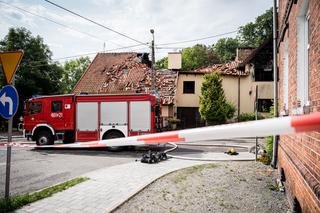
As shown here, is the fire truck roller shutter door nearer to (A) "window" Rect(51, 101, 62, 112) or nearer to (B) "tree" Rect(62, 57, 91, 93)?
(A) "window" Rect(51, 101, 62, 112)

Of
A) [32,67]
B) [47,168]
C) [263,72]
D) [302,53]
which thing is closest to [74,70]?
[32,67]

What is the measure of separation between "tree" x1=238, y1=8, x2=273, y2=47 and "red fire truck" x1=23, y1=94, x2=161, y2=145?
42.9 meters

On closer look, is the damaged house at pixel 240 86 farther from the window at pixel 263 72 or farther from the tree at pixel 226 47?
the tree at pixel 226 47

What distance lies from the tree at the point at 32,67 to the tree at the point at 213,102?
723 inches

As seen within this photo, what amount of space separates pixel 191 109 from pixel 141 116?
46.7 feet

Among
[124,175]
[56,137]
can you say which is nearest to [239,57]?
[56,137]

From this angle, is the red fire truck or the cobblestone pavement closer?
the cobblestone pavement

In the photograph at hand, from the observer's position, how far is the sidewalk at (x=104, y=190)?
192 inches

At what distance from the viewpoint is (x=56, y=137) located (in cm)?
1343

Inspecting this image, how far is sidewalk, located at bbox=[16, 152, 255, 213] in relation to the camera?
16.0ft

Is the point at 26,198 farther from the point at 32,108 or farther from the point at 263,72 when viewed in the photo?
the point at 263,72

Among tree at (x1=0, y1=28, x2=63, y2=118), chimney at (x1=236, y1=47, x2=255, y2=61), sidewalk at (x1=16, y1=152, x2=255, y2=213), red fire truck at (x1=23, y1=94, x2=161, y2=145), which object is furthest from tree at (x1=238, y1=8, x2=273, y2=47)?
sidewalk at (x1=16, y1=152, x2=255, y2=213)

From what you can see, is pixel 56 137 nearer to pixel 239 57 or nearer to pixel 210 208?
pixel 210 208

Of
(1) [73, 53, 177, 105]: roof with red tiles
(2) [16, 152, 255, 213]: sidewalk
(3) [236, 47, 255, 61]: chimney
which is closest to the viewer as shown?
(2) [16, 152, 255, 213]: sidewalk
